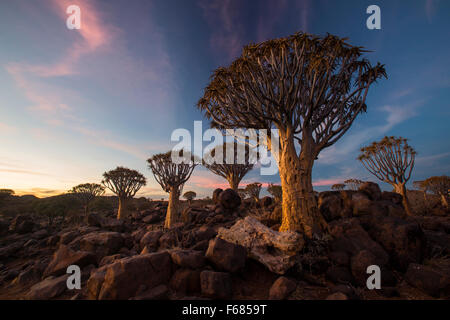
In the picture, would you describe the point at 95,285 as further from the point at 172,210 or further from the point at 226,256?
the point at 172,210

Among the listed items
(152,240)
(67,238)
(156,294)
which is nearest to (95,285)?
(156,294)

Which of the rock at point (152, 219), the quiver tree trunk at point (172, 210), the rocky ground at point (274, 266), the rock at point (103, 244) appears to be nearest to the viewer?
the rocky ground at point (274, 266)

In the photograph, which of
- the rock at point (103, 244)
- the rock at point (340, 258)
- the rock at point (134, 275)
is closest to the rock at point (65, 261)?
the rock at point (103, 244)

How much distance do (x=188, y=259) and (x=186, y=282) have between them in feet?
1.56

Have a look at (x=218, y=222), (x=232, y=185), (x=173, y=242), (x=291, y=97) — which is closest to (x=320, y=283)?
(x=173, y=242)

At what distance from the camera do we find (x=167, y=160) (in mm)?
14570

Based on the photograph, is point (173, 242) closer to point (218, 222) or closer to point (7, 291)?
point (7, 291)

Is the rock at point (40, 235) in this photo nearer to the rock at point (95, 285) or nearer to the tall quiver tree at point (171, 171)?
the tall quiver tree at point (171, 171)

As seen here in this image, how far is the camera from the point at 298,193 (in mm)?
5656

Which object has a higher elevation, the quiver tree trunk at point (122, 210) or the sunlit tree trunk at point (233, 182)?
the sunlit tree trunk at point (233, 182)

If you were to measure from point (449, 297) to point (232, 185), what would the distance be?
51.1 feet

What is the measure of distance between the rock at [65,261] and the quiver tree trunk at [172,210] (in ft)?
25.6

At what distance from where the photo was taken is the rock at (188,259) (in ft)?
12.4

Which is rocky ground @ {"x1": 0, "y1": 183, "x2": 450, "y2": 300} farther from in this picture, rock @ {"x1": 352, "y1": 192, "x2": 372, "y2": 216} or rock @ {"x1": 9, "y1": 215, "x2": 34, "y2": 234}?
rock @ {"x1": 9, "y1": 215, "x2": 34, "y2": 234}
